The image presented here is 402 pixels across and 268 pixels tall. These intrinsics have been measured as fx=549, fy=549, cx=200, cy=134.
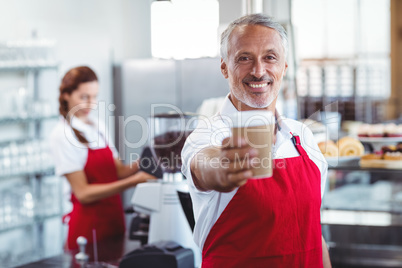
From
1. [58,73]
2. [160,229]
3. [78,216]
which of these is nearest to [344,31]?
[58,73]

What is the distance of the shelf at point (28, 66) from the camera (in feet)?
14.5

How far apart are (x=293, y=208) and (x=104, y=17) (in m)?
4.74

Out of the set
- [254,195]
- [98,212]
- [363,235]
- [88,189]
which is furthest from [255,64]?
[363,235]

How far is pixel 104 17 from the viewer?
230 inches

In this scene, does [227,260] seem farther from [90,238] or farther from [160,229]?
[90,238]

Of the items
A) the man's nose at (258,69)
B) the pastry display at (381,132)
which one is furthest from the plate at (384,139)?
the man's nose at (258,69)

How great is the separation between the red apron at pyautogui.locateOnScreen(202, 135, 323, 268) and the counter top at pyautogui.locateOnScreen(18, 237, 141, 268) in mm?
944

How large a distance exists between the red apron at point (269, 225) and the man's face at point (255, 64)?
217mm

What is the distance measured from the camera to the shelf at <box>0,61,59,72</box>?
174 inches

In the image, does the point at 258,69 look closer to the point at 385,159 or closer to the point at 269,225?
the point at 269,225

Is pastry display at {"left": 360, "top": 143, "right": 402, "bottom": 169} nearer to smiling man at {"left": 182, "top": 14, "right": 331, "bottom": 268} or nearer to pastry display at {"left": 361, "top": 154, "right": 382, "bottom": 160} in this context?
pastry display at {"left": 361, "top": 154, "right": 382, "bottom": 160}

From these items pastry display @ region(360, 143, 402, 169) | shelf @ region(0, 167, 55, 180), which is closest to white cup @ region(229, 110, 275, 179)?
pastry display @ region(360, 143, 402, 169)

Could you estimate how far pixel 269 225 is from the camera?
147 cm

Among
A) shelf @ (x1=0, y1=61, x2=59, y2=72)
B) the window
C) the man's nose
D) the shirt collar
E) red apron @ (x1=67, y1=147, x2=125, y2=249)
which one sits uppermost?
shelf @ (x1=0, y1=61, x2=59, y2=72)
